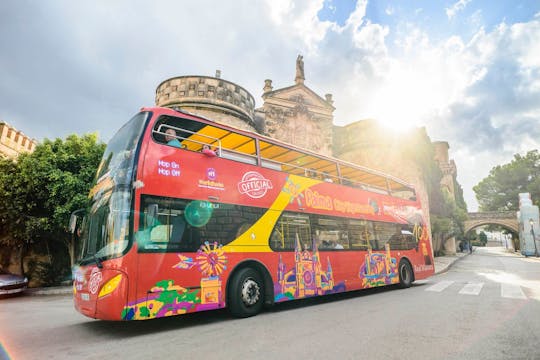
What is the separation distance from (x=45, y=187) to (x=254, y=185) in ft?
39.4

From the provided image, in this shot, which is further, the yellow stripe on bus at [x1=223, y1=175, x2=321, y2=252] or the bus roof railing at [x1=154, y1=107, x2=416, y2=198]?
the bus roof railing at [x1=154, y1=107, x2=416, y2=198]

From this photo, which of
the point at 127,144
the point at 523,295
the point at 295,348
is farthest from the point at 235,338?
the point at 523,295

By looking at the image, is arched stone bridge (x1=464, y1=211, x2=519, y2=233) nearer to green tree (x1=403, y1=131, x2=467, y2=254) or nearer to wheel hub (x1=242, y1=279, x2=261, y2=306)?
green tree (x1=403, y1=131, x2=467, y2=254)

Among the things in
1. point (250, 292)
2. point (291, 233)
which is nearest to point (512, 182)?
point (291, 233)

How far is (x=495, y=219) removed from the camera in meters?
48.2

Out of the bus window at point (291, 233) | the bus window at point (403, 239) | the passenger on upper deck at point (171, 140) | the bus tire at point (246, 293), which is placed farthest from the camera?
the bus window at point (403, 239)

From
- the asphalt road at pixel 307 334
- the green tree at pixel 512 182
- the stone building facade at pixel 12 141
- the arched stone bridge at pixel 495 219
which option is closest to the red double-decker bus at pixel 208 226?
the asphalt road at pixel 307 334

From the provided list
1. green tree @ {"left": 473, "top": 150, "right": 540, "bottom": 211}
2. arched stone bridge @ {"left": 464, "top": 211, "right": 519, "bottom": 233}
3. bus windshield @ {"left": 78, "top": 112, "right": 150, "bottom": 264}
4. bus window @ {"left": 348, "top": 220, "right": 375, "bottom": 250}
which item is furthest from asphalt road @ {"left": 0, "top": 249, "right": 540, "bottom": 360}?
green tree @ {"left": 473, "top": 150, "right": 540, "bottom": 211}

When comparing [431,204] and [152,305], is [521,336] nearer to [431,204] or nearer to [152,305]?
[152,305]

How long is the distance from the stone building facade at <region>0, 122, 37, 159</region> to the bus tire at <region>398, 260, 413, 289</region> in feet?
77.9

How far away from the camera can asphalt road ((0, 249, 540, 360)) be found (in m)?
3.53

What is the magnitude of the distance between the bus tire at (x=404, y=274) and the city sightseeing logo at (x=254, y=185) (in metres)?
6.12

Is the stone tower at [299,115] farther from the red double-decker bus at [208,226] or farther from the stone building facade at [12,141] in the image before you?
the stone building facade at [12,141]

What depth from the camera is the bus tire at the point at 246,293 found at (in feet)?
18.0
